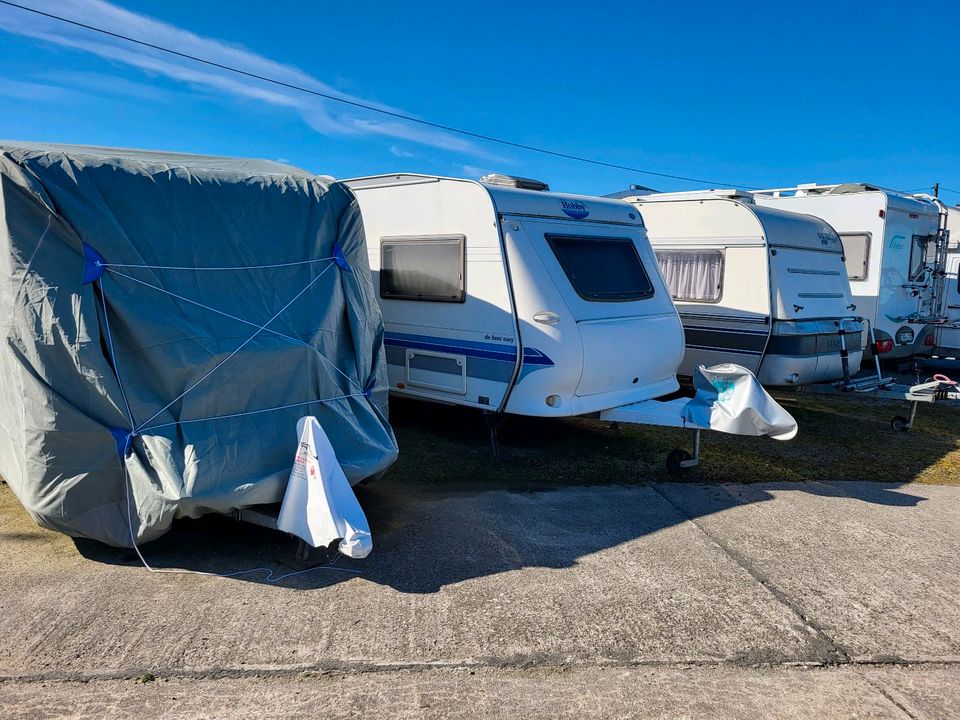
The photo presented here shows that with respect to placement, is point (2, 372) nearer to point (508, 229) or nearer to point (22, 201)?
point (22, 201)

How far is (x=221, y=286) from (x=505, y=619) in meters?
2.68

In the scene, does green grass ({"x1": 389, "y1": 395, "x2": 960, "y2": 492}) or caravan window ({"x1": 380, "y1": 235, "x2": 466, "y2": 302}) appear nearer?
green grass ({"x1": 389, "y1": 395, "x2": 960, "y2": 492})

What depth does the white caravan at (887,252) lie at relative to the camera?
1134cm

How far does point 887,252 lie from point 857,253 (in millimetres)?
397

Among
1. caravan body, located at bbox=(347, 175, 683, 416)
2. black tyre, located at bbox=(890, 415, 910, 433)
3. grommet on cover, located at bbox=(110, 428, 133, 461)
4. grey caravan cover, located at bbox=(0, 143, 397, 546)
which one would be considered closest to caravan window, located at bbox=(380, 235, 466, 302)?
caravan body, located at bbox=(347, 175, 683, 416)

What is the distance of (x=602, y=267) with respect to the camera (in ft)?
23.3

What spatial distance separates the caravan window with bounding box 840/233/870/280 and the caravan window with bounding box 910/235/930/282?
3.23 ft

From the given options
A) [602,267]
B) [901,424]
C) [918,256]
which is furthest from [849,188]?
[602,267]

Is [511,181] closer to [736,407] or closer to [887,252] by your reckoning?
[736,407]

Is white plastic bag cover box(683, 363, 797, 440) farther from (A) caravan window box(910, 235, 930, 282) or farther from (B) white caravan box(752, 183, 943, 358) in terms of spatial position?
(A) caravan window box(910, 235, 930, 282)

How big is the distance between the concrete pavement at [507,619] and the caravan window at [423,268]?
2.19 meters

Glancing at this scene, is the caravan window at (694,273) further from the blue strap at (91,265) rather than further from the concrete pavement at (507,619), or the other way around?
the blue strap at (91,265)

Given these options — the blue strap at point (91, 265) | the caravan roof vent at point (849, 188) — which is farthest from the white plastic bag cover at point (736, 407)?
the caravan roof vent at point (849, 188)

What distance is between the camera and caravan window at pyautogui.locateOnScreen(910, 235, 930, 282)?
39.0 ft
